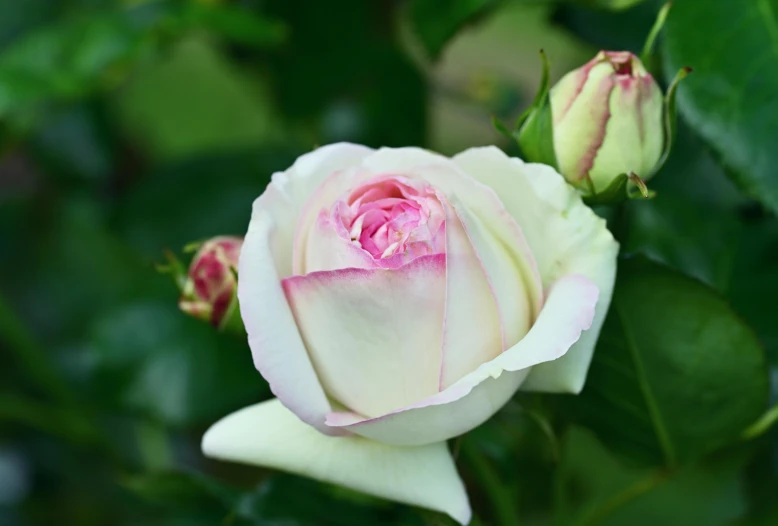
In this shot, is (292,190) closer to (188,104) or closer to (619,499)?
(619,499)

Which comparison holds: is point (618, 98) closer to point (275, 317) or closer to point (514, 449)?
point (275, 317)

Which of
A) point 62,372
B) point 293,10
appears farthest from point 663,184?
point 62,372

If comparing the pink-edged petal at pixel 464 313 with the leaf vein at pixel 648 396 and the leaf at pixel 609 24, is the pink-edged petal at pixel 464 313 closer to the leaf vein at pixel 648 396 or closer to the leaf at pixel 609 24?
the leaf vein at pixel 648 396

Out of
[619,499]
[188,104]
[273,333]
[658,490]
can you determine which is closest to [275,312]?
[273,333]

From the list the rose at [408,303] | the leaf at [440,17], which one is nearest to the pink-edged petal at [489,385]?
the rose at [408,303]

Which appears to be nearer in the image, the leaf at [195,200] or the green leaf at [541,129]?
the green leaf at [541,129]

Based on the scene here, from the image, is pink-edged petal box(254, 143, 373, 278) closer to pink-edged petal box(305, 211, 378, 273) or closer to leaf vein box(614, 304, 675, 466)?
pink-edged petal box(305, 211, 378, 273)

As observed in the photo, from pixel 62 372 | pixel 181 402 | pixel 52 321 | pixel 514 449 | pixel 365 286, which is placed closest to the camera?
pixel 365 286
